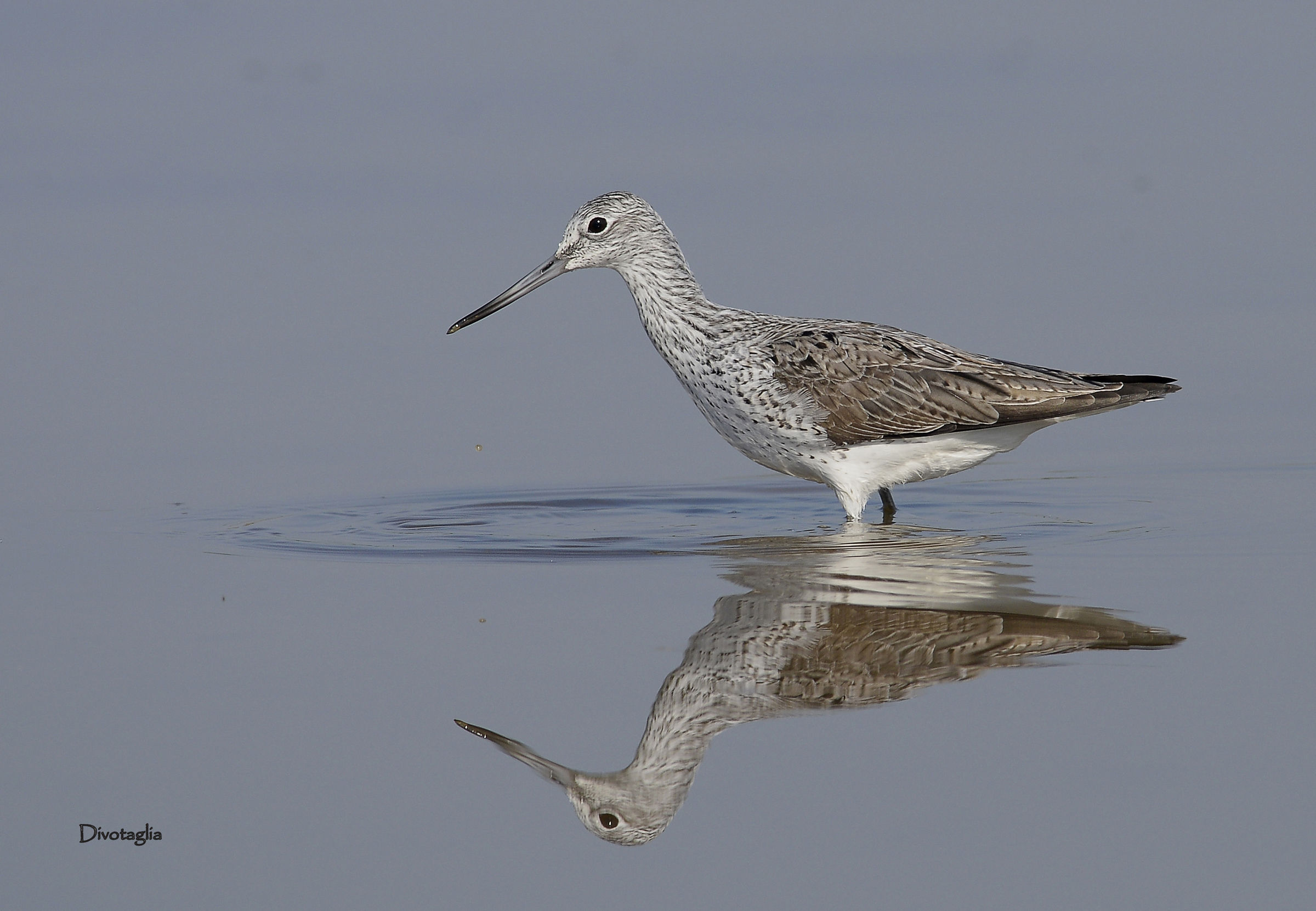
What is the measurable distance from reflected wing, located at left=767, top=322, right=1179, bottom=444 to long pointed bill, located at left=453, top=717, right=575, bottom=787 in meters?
4.62

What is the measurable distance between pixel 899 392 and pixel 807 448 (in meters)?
0.74

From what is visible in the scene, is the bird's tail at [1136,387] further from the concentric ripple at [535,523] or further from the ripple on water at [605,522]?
the concentric ripple at [535,523]

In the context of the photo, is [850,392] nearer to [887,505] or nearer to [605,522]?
[887,505]

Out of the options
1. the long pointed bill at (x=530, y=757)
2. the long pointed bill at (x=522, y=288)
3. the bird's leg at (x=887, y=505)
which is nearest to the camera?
the long pointed bill at (x=530, y=757)

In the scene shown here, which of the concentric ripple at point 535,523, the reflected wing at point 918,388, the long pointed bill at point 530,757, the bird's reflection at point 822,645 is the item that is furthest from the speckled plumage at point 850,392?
the long pointed bill at point 530,757

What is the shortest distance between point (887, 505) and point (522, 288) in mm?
2917

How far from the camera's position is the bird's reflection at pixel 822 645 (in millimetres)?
5652

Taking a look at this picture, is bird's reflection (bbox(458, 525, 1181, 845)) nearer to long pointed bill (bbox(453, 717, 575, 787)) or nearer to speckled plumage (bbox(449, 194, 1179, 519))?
long pointed bill (bbox(453, 717, 575, 787))

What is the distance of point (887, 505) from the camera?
10.7m

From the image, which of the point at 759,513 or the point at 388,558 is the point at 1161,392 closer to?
the point at 759,513

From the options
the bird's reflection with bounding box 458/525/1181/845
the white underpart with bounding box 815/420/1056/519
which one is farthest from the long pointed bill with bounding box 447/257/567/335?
the bird's reflection with bounding box 458/525/1181/845

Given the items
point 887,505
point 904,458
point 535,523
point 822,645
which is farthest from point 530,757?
point 887,505

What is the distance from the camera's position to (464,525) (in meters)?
9.96

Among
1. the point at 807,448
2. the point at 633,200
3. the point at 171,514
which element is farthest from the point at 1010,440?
the point at 171,514
